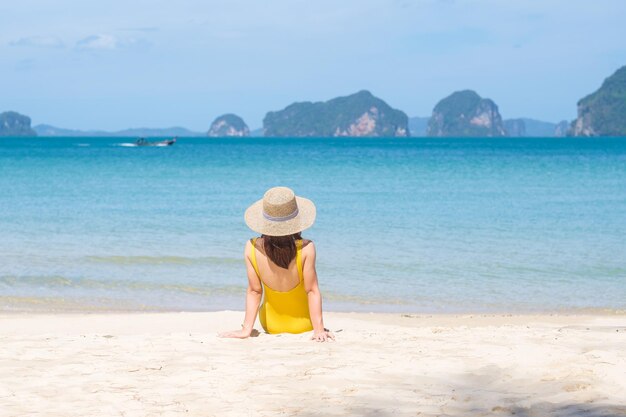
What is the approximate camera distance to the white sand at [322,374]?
17.1 feet

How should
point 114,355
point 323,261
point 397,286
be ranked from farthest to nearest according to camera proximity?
point 323,261
point 397,286
point 114,355

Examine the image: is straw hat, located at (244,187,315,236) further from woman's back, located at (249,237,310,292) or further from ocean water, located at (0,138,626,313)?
ocean water, located at (0,138,626,313)

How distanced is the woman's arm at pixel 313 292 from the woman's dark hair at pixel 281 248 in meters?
0.11

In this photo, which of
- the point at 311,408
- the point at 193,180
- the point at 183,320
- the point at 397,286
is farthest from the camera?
the point at 193,180

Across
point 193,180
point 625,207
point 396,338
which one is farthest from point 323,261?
point 193,180

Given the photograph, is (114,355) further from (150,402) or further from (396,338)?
(396,338)

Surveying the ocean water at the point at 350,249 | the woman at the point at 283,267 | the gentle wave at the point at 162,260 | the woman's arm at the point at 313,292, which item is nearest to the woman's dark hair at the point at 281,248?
the woman at the point at 283,267

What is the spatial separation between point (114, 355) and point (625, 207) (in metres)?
23.4

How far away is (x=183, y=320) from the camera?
10.0 m

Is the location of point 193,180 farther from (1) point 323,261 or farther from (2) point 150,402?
(2) point 150,402

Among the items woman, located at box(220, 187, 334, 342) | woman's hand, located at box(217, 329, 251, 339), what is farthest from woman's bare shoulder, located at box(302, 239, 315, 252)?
woman's hand, located at box(217, 329, 251, 339)

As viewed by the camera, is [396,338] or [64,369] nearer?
[64,369]

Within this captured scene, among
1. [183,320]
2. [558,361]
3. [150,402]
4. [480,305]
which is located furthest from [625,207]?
[150,402]

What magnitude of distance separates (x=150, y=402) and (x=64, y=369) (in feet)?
3.45
